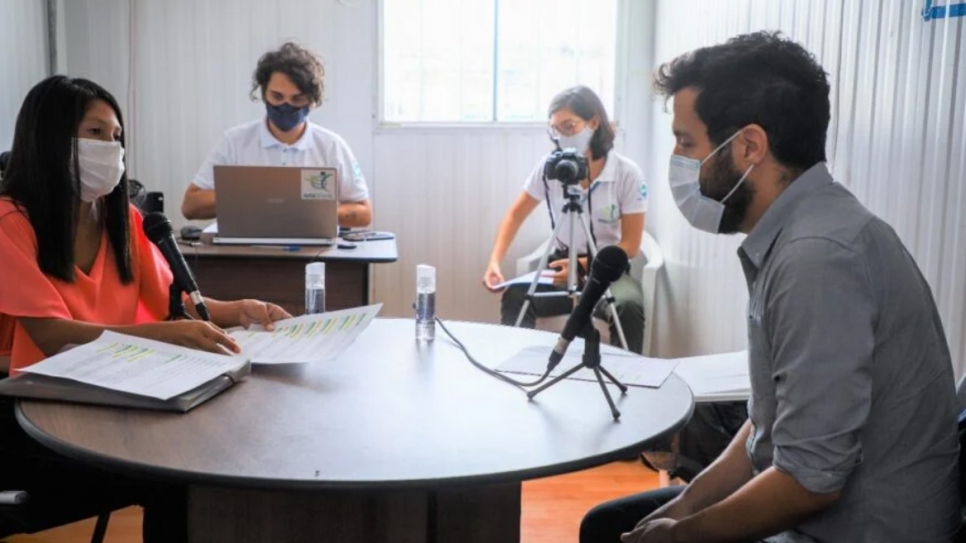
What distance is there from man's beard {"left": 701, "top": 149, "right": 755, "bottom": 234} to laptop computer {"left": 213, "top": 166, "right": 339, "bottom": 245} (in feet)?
6.38

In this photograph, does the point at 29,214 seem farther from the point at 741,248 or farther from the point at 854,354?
the point at 854,354

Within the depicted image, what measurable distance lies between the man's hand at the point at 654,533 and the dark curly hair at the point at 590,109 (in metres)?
2.48

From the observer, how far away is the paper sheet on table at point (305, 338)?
5.74 feet

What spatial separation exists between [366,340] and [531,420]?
640 mm

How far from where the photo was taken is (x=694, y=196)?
4.90 ft

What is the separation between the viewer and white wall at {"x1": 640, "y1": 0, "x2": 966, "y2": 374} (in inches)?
75.8

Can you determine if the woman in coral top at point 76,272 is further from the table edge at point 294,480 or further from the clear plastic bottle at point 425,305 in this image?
the table edge at point 294,480

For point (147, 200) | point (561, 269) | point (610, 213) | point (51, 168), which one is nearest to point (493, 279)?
point (561, 269)

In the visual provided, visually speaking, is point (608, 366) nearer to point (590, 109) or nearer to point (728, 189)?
point (728, 189)

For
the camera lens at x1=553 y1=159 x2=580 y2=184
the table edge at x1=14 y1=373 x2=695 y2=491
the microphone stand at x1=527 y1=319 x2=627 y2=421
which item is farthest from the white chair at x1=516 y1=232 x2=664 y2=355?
the table edge at x1=14 y1=373 x2=695 y2=491

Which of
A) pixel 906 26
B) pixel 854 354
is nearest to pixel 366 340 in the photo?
pixel 854 354

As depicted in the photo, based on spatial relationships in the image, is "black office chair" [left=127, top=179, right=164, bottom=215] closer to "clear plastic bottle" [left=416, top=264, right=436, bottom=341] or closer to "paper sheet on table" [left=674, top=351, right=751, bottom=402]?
"clear plastic bottle" [left=416, top=264, right=436, bottom=341]

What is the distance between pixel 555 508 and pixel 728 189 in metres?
1.85

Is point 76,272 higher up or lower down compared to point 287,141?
lower down
